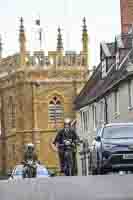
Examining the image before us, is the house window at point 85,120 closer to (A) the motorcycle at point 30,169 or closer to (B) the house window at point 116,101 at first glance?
(B) the house window at point 116,101

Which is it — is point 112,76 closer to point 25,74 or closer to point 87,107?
point 87,107

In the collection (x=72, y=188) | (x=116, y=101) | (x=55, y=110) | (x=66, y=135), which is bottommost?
(x=55, y=110)

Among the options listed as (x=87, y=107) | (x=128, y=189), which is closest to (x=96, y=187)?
(x=128, y=189)

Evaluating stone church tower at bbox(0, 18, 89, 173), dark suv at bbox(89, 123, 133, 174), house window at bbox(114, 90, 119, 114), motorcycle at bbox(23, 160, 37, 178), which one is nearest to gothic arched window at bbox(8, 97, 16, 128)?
stone church tower at bbox(0, 18, 89, 173)

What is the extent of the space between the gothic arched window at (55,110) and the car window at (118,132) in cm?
6189

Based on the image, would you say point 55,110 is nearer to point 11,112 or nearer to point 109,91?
point 11,112

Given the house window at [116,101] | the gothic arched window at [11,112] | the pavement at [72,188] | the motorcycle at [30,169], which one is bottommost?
the gothic arched window at [11,112]

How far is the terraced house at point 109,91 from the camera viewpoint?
45.4 m

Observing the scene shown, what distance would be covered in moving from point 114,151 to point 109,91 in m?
25.0

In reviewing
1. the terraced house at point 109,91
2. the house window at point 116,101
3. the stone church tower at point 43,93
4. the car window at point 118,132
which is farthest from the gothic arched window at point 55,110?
the car window at point 118,132

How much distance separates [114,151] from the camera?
23.3 m

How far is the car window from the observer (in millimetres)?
24400

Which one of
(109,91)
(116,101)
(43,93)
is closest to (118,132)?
(116,101)

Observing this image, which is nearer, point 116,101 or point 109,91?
point 116,101
